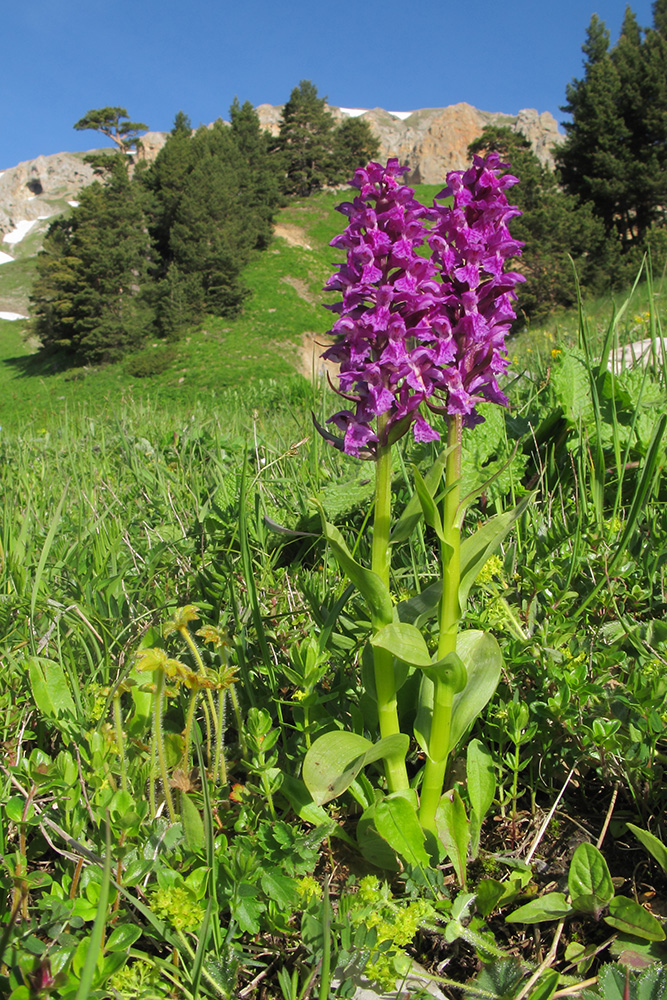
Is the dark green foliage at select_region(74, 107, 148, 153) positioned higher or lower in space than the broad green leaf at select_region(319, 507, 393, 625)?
higher

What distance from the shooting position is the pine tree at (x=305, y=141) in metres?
46.9

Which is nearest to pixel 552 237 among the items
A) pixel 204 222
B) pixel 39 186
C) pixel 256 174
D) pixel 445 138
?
pixel 204 222

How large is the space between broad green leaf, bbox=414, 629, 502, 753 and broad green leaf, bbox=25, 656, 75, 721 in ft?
2.68

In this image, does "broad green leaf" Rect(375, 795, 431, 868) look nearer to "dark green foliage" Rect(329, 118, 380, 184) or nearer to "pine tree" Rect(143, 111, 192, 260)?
"pine tree" Rect(143, 111, 192, 260)

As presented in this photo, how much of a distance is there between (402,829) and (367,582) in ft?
1.60

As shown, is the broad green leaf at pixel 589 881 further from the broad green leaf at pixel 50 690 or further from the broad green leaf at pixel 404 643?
the broad green leaf at pixel 50 690

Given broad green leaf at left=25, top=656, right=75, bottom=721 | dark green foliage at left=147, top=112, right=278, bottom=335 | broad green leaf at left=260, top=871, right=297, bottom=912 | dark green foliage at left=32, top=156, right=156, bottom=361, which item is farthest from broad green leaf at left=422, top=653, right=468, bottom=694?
dark green foliage at left=147, top=112, right=278, bottom=335

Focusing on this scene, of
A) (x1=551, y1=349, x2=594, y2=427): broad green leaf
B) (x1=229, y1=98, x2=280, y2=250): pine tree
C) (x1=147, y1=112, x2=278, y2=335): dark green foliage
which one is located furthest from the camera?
(x1=229, y1=98, x2=280, y2=250): pine tree

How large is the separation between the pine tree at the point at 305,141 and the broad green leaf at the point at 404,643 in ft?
168

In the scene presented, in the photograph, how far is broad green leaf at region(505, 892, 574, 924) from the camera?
3.70 feet

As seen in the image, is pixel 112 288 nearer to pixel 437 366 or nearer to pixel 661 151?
pixel 661 151

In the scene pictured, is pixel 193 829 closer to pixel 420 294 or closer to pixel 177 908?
pixel 177 908

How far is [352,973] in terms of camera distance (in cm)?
109

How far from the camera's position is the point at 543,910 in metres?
1.15
